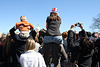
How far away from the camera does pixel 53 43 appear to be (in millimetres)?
4891

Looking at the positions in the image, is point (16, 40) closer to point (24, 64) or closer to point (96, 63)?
point (24, 64)

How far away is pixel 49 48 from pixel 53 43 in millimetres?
216

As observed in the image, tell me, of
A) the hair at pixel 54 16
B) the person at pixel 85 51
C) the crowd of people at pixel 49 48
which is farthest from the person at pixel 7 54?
the person at pixel 85 51

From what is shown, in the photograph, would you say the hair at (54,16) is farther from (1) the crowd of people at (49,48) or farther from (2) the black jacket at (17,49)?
(2) the black jacket at (17,49)

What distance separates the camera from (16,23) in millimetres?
4789

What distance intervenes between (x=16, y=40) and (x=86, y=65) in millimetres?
1979

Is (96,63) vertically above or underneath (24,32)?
underneath

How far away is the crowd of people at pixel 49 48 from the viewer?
320 centimetres

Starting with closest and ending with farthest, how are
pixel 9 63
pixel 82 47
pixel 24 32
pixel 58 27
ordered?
pixel 82 47
pixel 9 63
pixel 24 32
pixel 58 27

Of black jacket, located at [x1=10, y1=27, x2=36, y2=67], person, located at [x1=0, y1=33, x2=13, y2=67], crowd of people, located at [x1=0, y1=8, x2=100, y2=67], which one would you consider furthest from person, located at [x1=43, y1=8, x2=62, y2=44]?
person, located at [x1=0, y1=33, x2=13, y2=67]

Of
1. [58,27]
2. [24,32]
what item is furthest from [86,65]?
[24,32]

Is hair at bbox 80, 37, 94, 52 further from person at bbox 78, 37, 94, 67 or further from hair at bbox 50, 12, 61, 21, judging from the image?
hair at bbox 50, 12, 61, 21

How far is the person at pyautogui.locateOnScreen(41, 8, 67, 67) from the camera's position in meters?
4.80

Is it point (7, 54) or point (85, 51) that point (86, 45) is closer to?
point (85, 51)
